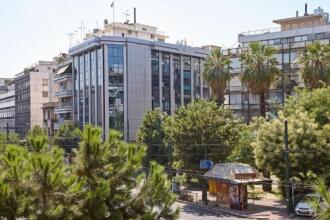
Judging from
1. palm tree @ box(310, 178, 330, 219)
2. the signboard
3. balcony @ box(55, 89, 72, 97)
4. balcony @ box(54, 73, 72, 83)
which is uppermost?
balcony @ box(54, 73, 72, 83)

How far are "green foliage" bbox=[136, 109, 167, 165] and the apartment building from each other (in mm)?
11589

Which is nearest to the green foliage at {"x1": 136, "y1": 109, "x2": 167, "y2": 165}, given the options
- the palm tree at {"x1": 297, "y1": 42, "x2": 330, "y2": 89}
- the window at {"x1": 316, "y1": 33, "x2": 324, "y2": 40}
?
the palm tree at {"x1": 297, "y1": 42, "x2": 330, "y2": 89}

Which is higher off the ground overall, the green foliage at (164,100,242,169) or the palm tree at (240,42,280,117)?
the palm tree at (240,42,280,117)

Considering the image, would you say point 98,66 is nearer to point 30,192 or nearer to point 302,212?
point 302,212

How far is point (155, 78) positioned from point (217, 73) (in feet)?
75.4

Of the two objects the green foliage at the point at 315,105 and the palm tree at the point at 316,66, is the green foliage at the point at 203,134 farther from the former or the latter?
the palm tree at the point at 316,66

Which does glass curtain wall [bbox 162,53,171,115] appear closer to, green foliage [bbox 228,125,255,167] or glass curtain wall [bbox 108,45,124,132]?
glass curtain wall [bbox 108,45,124,132]

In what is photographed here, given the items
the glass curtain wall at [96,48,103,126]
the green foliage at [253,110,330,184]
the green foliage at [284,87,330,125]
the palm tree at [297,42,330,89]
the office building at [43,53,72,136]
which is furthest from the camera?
the office building at [43,53,72,136]

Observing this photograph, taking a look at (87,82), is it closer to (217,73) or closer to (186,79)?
(186,79)

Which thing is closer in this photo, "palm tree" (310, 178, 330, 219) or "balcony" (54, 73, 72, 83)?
"palm tree" (310, 178, 330, 219)

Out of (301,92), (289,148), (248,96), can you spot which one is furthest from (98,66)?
(289,148)

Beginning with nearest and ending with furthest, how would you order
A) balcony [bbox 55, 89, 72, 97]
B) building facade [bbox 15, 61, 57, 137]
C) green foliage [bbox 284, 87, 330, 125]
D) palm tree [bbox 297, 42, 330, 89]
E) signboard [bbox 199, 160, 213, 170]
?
1. green foliage [bbox 284, 87, 330, 125]
2. signboard [bbox 199, 160, 213, 170]
3. palm tree [bbox 297, 42, 330, 89]
4. balcony [bbox 55, 89, 72, 97]
5. building facade [bbox 15, 61, 57, 137]

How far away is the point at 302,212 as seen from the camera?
103 feet

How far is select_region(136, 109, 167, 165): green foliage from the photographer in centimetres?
4909
